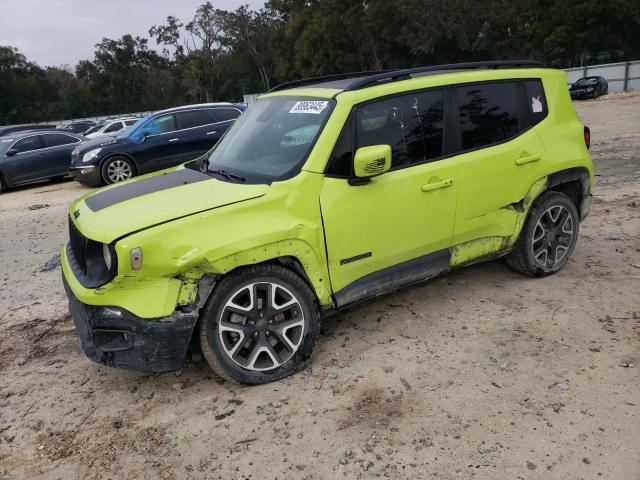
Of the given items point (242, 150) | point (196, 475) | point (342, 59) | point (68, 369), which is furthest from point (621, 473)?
point (342, 59)

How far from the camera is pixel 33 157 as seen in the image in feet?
45.1

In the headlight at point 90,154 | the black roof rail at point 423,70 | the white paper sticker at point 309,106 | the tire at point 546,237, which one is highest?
the black roof rail at point 423,70

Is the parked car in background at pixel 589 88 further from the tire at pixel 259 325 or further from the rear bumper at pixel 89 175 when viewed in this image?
the tire at pixel 259 325

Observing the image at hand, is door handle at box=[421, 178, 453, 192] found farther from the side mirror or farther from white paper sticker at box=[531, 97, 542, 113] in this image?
white paper sticker at box=[531, 97, 542, 113]

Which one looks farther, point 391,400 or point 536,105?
point 536,105

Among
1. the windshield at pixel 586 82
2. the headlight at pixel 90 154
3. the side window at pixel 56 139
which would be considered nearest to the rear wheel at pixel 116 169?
the headlight at pixel 90 154

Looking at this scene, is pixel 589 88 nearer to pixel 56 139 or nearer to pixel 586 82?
pixel 586 82

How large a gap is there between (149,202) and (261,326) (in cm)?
106

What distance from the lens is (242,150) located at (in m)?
4.11

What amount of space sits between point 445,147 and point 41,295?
417 centimetres

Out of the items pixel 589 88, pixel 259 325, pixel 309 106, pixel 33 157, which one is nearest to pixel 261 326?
pixel 259 325

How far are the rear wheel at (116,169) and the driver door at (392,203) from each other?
9.27 m

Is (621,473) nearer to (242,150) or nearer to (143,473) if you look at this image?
(143,473)

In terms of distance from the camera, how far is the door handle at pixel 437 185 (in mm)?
3852
